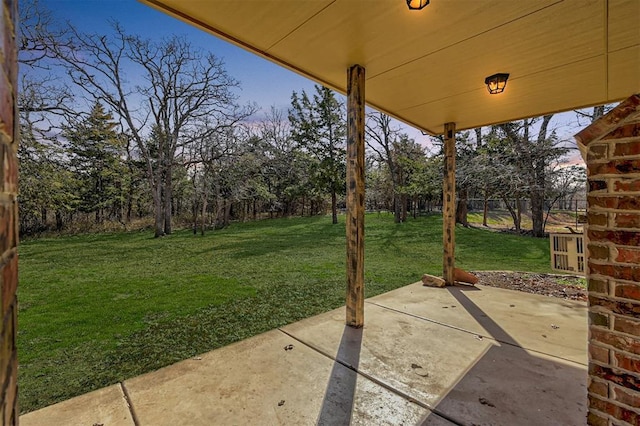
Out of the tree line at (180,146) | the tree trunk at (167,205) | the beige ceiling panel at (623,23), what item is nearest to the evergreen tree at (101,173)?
the tree line at (180,146)

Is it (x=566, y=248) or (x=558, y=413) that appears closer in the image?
(x=558, y=413)

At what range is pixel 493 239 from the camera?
9.40 m

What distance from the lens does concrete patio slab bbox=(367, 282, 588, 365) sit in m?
2.40

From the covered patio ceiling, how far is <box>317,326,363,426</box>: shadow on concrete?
7.85 feet

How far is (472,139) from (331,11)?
12049mm

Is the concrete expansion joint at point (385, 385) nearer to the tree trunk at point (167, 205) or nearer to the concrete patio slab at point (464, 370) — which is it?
the concrete patio slab at point (464, 370)

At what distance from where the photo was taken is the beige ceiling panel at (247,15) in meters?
1.81

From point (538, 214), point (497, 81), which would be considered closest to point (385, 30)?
point (497, 81)

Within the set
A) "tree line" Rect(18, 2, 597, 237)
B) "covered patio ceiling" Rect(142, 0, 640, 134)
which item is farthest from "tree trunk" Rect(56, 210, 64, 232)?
"covered patio ceiling" Rect(142, 0, 640, 134)

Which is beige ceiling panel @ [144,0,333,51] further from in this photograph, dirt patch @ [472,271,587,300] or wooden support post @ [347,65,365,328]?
dirt patch @ [472,271,587,300]

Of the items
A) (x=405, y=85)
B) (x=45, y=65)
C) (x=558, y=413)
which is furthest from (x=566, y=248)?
(x=45, y=65)

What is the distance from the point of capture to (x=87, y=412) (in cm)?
158

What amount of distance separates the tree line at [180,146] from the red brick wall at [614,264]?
32.2 feet

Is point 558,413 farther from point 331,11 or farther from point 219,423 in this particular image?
point 331,11
